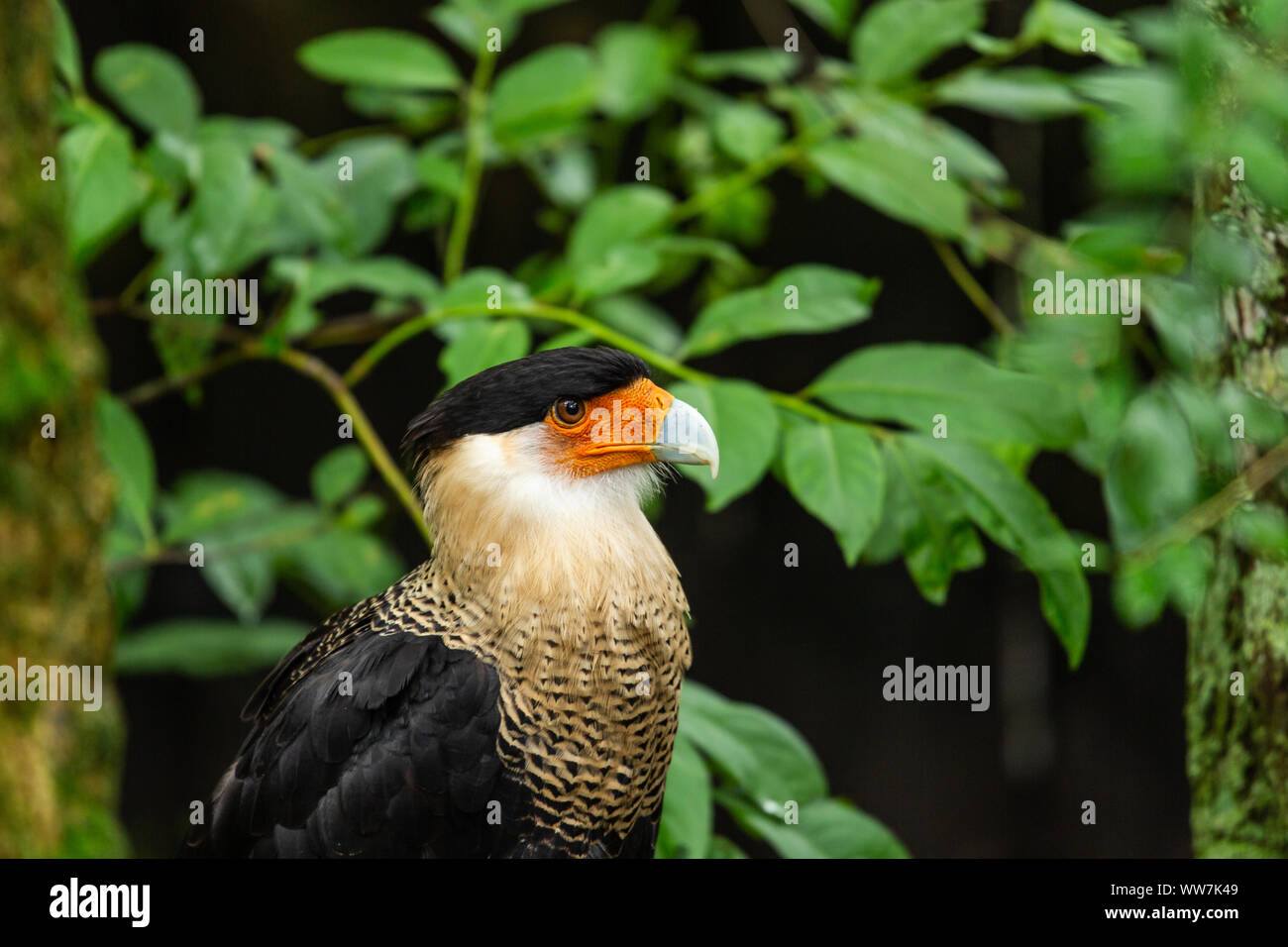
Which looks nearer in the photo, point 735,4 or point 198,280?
point 198,280

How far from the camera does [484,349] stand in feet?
6.62

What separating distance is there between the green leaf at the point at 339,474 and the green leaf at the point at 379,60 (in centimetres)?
87

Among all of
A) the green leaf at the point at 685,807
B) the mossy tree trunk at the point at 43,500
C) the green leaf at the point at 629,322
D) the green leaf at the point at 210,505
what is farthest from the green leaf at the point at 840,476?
the green leaf at the point at 210,505

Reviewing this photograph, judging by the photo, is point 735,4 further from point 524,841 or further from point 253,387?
point 524,841

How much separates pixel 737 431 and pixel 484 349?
484 mm

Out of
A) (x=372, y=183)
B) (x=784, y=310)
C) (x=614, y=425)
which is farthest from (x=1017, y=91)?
(x=372, y=183)

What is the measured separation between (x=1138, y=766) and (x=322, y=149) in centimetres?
319

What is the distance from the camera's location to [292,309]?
240cm

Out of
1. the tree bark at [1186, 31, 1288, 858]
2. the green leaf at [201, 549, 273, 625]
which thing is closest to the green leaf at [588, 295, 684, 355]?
the green leaf at [201, 549, 273, 625]

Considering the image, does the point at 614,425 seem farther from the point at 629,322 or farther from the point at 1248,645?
the point at 1248,645

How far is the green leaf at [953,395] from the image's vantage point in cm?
A: 196

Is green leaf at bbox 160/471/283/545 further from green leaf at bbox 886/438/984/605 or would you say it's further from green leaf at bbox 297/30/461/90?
green leaf at bbox 886/438/984/605

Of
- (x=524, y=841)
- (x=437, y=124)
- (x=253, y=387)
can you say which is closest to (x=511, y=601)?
(x=524, y=841)

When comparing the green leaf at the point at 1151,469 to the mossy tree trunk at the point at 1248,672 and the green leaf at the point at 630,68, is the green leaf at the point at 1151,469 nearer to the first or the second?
the mossy tree trunk at the point at 1248,672
